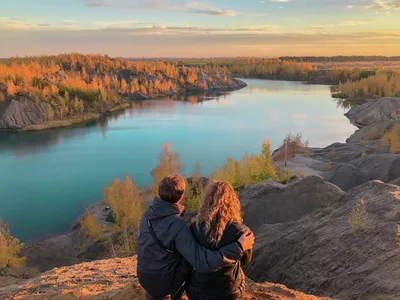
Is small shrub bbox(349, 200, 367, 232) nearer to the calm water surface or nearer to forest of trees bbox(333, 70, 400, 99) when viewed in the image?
the calm water surface

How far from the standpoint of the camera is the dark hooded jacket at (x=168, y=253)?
4.05 m


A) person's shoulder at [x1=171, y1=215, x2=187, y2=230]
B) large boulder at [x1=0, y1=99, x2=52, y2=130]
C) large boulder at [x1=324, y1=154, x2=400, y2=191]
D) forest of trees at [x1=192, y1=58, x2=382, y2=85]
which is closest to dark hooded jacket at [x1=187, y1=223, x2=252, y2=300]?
person's shoulder at [x1=171, y1=215, x2=187, y2=230]

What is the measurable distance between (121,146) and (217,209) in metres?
44.9

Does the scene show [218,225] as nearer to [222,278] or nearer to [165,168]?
[222,278]

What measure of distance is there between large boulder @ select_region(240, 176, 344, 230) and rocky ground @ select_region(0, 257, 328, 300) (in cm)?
782

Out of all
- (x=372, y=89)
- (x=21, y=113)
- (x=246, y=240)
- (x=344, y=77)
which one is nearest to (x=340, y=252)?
(x=246, y=240)

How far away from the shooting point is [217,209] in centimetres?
402

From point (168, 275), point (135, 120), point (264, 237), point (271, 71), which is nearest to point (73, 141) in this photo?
point (135, 120)

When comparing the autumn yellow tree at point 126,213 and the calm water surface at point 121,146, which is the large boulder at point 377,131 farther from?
the autumn yellow tree at point 126,213

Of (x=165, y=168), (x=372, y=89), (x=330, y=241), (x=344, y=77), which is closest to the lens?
(x=330, y=241)

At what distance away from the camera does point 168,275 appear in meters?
4.54

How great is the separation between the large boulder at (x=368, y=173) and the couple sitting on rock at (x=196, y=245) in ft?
70.6

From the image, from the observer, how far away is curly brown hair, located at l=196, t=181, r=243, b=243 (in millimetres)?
4031

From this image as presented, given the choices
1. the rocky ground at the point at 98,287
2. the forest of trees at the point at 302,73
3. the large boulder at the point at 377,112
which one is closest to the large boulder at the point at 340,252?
the rocky ground at the point at 98,287
